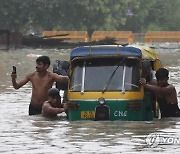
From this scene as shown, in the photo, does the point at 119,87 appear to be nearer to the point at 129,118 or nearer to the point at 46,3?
the point at 129,118

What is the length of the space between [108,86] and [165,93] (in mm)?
1113

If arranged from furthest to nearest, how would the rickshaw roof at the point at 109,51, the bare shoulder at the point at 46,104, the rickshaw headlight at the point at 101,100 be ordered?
1. the bare shoulder at the point at 46,104
2. the rickshaw roof at the point at 109,51
3. the rickshaw headlight at the point at 101,100

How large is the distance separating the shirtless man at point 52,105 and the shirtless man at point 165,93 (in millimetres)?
1689

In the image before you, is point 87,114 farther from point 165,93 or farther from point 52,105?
point 165,93

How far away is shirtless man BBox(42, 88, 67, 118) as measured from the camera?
51.5 feet

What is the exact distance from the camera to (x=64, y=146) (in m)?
12.3

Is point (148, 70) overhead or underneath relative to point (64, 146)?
overhead

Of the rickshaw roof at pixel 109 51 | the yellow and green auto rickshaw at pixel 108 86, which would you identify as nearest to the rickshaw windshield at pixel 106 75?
the yellow and green auto rickshaw at pixel 108 86

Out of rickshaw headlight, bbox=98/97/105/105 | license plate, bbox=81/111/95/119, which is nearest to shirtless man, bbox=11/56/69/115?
license plate, bbox=81/111/95/119

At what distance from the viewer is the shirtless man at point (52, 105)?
1570 centimetres

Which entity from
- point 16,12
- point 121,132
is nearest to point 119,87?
point 121,132

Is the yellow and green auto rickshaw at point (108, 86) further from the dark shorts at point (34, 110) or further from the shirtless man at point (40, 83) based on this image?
the dark shorts at point (34, 110)

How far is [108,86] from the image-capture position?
15375mm

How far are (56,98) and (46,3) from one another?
70624 mm
